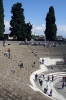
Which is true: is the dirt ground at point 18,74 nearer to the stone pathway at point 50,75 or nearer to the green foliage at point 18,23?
the stone pathway at point 50,75

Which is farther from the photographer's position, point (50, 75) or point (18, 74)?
point (50, 75)

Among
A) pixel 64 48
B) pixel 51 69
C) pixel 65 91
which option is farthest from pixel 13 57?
pixel 64 48

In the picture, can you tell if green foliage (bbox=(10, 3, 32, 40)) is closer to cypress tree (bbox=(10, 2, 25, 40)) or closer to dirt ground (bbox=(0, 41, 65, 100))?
cypress tree (bbox=(10, 2, 25, 40))

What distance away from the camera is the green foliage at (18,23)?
53.3 metres

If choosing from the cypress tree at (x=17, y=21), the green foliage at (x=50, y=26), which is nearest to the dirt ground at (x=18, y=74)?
the cypress tree at (x=17, y=21)

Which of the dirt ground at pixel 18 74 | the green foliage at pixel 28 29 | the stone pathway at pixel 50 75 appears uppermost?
the green foliage at pixel 28 29

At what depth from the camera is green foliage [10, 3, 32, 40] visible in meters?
53.3

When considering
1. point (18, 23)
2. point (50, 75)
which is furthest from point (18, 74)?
point (18, 23)

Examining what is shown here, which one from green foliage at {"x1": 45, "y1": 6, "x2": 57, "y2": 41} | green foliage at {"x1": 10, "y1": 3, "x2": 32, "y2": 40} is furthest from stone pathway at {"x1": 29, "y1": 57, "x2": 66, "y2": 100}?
green foliage at {"x1": 45, "y1": 6, "x2": 57, "y2": 41}

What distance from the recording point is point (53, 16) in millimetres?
59938

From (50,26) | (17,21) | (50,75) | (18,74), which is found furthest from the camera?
(50,26)

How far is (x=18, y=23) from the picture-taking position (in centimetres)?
5391

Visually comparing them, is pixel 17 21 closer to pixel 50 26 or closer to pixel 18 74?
pixel 50 26

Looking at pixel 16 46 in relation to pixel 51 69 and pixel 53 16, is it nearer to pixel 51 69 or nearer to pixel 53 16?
pixel 51 69
